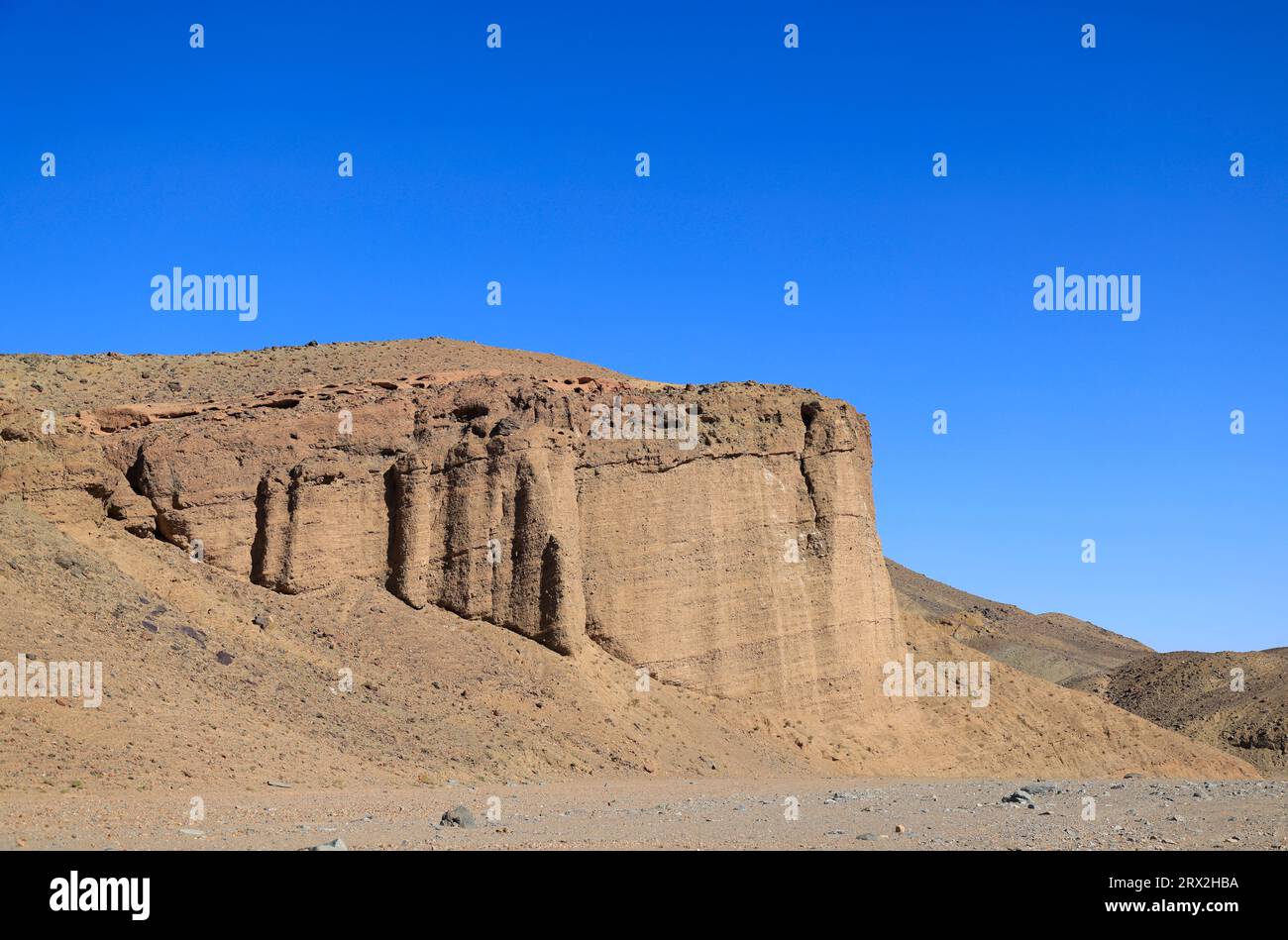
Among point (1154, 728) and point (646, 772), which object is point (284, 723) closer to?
point (646, 772)

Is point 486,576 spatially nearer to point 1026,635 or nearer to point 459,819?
point 459,819

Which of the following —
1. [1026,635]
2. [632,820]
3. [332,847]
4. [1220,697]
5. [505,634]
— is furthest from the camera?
[1026,635]

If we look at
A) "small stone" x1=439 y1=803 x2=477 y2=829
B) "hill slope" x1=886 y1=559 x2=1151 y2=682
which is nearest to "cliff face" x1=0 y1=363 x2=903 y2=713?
"small stone" x1=439 y1=803 x2=477 y2=829

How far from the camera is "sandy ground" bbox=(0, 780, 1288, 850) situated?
18156 mm

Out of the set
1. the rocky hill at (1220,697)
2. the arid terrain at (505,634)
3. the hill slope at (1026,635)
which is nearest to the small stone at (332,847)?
the arid terrain at (505,634)

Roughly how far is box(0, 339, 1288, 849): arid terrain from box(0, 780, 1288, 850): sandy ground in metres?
0.17

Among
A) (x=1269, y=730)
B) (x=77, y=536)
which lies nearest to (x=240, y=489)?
(x=77, y=536)

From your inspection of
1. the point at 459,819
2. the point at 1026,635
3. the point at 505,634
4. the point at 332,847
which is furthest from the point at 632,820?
the point at 1026,635

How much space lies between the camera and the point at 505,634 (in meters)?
35.1

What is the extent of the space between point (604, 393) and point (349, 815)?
65.6 feet

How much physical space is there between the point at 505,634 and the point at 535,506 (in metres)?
3.38

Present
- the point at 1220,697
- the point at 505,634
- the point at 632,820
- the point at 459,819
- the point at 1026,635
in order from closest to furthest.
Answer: the point at 459,819 < the point at 632,820 < the point at 505,634 < the point at 1220,697 < the point at 1026,635

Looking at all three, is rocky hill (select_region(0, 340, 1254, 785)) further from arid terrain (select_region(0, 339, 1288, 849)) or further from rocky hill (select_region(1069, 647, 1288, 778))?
rocky hill (select_region(1069, 647, 1288, 778))

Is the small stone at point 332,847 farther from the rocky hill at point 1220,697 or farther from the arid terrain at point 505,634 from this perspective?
the rocky hill at point 1220,697
